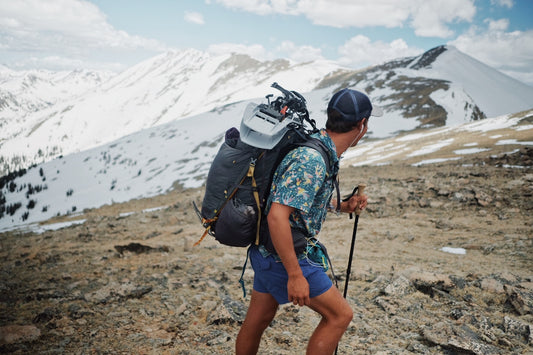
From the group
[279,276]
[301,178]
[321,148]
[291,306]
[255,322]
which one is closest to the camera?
[301,178]

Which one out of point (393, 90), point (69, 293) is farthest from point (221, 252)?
point (393, 90)

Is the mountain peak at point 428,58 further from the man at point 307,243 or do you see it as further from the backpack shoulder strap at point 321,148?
the backpack shoulder strap at point 321,148

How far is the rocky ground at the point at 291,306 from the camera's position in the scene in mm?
4074

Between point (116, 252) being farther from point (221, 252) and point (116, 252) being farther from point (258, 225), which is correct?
point (258, 225)

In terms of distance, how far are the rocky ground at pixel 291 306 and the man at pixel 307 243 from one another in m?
1.63

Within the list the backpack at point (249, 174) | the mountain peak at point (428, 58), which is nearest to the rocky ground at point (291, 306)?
the backpack at point (249, 174)

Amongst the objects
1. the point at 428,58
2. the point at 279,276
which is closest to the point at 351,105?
the point at 279,276

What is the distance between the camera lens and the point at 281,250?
7.92 ft

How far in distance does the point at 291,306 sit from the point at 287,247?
122 inches

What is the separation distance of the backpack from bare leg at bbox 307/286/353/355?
0.67m

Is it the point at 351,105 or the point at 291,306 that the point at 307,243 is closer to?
the point at 351,105

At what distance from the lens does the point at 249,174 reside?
8.65 ft

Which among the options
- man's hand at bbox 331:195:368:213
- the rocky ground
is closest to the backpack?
man's hand at bbox 331:195:368:213

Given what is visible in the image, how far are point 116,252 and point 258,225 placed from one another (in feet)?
23.0
